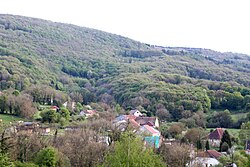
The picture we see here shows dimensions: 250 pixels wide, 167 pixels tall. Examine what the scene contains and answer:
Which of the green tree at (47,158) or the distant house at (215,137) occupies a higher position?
the green tree at (47,158)

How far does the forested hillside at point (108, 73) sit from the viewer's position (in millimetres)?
61094

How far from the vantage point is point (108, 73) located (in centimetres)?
9619

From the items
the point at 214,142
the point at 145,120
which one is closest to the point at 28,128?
the point at 214,142

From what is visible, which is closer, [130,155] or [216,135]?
[130,155]

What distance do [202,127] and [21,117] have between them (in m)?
20.3

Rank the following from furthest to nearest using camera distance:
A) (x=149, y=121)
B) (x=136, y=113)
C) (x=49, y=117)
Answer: (x=136, y=113)
(x=149, y=121)
(x=49, y=117)

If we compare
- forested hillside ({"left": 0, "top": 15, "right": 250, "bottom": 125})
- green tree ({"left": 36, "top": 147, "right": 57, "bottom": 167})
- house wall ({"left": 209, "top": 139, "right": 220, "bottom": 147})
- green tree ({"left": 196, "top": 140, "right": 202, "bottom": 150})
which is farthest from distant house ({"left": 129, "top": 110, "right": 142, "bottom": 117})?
green tree ({"left": 36, "top": 147, "right": 57, "bottom": 167})

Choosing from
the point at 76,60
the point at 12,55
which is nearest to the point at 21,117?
the point at 12,55

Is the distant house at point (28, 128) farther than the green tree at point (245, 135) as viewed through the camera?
No

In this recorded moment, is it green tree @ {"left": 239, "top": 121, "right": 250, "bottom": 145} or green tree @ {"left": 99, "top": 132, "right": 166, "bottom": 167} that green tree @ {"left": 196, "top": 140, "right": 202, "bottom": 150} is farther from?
green tree @ {"left": 99, "top": 132, "right": 166, "bottom": 167}

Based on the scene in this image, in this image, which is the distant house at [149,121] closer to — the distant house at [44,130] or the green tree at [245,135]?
the distant house at [44,130]

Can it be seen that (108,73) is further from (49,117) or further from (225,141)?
(225,141)

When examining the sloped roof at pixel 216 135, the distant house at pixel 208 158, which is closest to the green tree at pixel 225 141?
the sloped roof at pixel 216 135

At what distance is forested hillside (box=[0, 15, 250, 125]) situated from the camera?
61.1 metres
